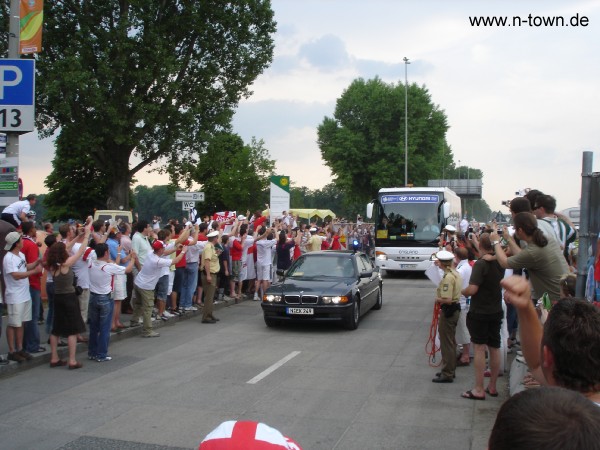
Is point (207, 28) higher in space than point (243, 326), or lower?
higher

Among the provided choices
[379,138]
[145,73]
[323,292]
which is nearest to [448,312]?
[323,292]

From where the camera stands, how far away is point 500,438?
150 cm

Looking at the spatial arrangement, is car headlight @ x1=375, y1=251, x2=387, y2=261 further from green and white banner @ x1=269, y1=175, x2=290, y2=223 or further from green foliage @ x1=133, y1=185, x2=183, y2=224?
green foliage @ x1=133, y1=185, x2=183, y2=224

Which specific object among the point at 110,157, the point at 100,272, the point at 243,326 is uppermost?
the point at 110,157

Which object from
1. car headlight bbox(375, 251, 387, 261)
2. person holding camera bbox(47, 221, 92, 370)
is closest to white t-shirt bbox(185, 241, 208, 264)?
person holding camera bbox(47, 221, 92, 370)

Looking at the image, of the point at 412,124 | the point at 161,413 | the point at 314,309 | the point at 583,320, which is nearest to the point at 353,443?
the point at 161,413

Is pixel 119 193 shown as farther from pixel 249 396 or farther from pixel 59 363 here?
pixel 249 396

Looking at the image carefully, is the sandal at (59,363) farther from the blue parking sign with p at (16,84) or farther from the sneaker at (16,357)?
the blue parking sign with p at (16,84)

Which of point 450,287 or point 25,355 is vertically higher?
point 450,287

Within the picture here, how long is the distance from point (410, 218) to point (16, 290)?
17590 millimetres

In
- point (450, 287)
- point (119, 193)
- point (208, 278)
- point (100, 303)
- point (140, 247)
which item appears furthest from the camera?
point (119, 193)

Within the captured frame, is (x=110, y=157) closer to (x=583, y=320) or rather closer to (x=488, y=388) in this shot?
(x=488, y=388)

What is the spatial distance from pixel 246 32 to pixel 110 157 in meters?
9.22

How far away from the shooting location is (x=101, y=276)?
9625 millimetres
